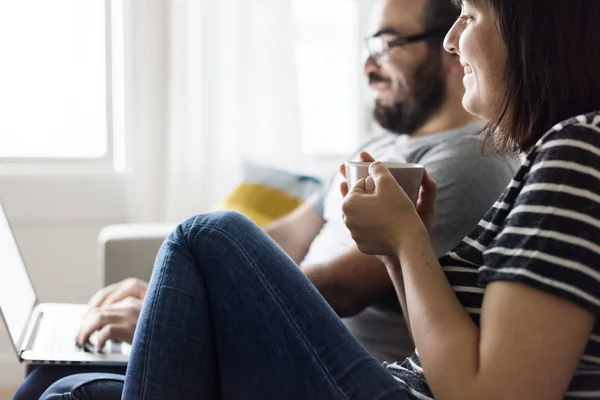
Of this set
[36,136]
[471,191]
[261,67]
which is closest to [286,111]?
[261,67]

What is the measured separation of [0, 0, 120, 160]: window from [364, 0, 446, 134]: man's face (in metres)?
1.10

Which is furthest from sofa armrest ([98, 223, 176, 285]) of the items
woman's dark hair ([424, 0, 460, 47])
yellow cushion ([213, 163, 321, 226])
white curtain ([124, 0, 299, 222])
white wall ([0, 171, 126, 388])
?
woman's dark hair ([424, 0, 460, 47])

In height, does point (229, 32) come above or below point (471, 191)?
above

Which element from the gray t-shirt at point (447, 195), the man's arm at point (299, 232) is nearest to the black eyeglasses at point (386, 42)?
the gray t-shirt at point (447, 195)

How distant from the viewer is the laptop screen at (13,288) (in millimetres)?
1331

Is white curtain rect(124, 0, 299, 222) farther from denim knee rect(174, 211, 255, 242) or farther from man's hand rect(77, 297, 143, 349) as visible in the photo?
denim knee rect(174, 211, 255, 242)

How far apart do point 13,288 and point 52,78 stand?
4.23 ft

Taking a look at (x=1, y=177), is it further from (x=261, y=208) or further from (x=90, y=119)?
(x=261, y=208)

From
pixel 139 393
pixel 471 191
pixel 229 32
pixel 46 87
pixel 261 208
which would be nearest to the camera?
pixel 139 393

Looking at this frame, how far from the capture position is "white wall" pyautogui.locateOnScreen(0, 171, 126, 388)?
2436mm

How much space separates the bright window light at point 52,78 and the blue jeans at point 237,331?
5.29 feet

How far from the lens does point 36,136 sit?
8.50 ft

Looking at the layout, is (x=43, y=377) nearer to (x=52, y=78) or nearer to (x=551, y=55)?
(x=551, y=55)

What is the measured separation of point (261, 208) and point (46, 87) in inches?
38.1
